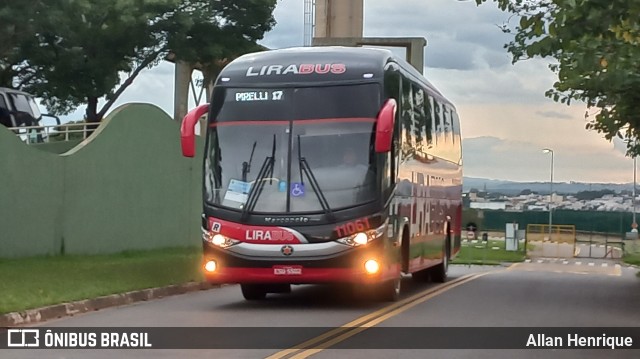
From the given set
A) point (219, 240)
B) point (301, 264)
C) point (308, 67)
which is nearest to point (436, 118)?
point (308, 67)

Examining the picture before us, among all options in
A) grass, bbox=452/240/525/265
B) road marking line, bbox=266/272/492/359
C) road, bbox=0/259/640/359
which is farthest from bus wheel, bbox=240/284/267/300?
grass, bbox=452/240/525/265

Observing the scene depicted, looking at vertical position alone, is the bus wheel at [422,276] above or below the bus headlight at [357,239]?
below

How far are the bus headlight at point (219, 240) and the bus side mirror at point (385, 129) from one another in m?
2.47

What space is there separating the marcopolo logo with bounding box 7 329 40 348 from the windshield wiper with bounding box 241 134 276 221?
3.69 m

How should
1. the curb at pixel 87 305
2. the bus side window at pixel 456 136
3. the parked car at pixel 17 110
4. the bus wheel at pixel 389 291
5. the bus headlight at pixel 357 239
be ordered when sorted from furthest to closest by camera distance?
the parked car at pixel 17 110, the bus side window at pixel 456 136, the bus wheel at pixel 389 291, the bus headlight at pixel 357 239, the curb at pixel 87 305

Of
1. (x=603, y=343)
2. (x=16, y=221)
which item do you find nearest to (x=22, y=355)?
(x=603, y=343)

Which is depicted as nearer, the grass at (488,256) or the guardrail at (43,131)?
the guardrail at (43,131)

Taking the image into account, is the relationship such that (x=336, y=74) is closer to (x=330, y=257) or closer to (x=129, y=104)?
(x=330, y=257)

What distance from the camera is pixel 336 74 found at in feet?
55.0

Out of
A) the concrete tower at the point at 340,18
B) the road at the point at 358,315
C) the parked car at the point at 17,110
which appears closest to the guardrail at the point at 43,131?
the parked car at the point at 17,110

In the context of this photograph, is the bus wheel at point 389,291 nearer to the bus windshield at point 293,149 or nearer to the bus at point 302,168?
the bus at point 302,168

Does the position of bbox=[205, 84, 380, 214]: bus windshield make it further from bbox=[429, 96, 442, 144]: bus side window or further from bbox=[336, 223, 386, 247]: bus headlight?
bbox=[429, 96, 442, 144]: bus side window

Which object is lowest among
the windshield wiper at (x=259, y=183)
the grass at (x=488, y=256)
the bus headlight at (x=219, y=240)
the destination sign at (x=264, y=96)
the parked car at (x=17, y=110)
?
the grass at (x=488, y=256)

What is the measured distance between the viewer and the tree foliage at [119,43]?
1651 inches
